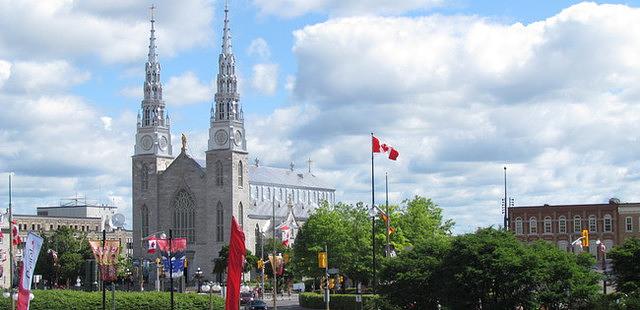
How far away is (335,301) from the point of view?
87.8m

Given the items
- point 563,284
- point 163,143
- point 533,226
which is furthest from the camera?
point 163,143

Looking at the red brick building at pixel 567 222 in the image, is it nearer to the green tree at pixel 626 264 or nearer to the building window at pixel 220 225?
the green tree at pixel 626 264

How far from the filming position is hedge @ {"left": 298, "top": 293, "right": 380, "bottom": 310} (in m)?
84.3

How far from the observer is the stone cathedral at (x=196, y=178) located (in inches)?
6767

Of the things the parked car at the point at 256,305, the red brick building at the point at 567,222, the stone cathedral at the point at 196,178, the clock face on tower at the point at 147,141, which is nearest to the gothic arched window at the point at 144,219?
the stone cathedral at the point at 196,178

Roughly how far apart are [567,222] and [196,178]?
242ft

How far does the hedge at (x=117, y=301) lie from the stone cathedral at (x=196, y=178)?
88.5 meters

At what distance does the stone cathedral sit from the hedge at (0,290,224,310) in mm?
88465

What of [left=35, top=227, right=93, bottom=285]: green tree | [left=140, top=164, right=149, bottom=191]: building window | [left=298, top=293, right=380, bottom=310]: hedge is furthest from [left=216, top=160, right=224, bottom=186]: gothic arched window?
[left=298, top=293, right=380, bottom=310]: hedge

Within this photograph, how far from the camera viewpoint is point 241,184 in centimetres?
17412

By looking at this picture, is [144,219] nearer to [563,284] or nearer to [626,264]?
[626,264]

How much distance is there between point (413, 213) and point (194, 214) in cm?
6843

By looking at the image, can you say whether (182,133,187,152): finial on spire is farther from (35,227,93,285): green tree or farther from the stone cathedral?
(35,227,93,285): green tree

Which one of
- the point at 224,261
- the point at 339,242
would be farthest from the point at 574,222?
the point at 224,261
